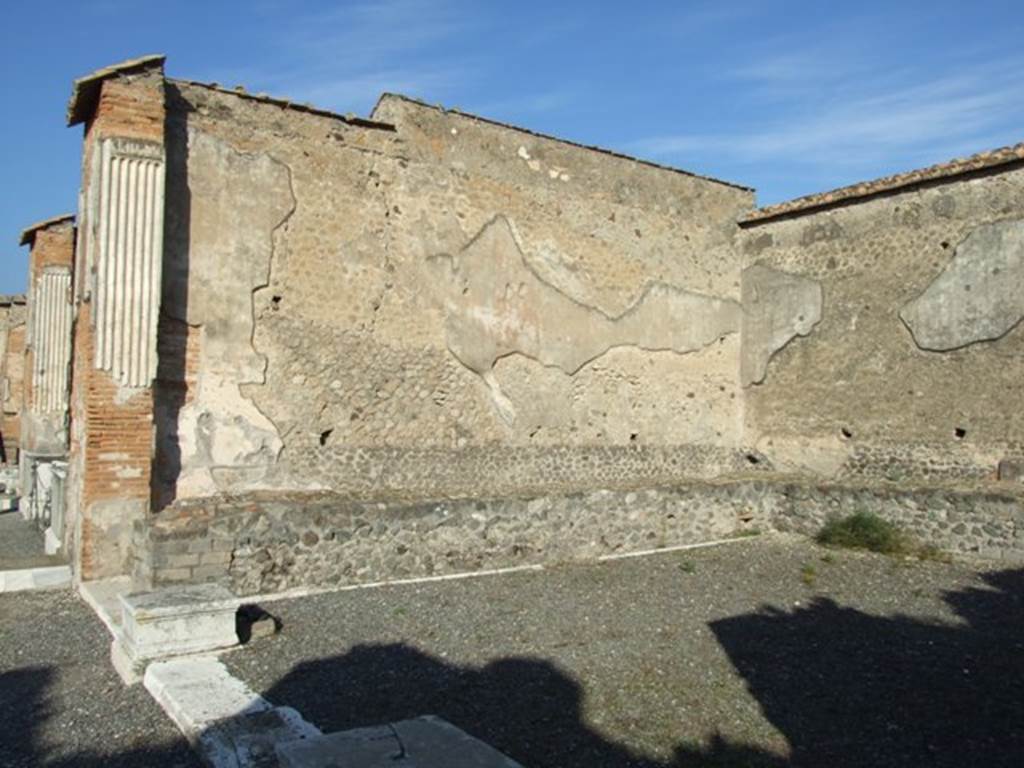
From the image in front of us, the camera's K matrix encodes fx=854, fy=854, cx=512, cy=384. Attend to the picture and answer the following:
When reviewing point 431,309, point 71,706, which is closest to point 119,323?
point 431,309

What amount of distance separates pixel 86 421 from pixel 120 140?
236cm

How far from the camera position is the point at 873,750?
12.5 ft

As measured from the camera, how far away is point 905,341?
1045 centimetres

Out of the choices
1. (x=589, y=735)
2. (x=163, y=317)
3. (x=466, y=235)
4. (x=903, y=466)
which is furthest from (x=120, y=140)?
(x=903, y=466)

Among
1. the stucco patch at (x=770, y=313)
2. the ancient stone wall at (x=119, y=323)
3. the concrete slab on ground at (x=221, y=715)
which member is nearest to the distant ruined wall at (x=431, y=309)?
the stucco patch at (x=770, y=313)

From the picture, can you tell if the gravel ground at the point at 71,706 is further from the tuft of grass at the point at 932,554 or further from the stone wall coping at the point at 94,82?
the tuft of grass at the point at 932,554

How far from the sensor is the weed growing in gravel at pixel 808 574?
763 centimetres

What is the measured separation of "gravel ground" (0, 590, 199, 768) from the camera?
3.89 m

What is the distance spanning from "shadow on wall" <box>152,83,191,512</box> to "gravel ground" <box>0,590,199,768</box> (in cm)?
155

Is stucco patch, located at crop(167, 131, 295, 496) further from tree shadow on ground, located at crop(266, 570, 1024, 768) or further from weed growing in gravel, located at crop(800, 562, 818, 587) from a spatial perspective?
weed growing in gravel, located at crop(800, 562, 818, 587)

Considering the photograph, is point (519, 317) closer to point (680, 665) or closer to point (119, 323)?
point (119, 323)

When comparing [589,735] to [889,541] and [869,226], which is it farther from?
[869,226]

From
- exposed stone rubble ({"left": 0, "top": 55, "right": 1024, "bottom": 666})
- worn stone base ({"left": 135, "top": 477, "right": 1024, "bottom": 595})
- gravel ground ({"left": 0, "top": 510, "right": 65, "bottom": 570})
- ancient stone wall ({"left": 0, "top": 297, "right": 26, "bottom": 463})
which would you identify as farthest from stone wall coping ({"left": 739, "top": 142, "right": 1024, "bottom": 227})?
ancient stone wall ({"left": 0, "top": 297, "right": 26, "bottom": 463})

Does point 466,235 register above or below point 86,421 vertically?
above
